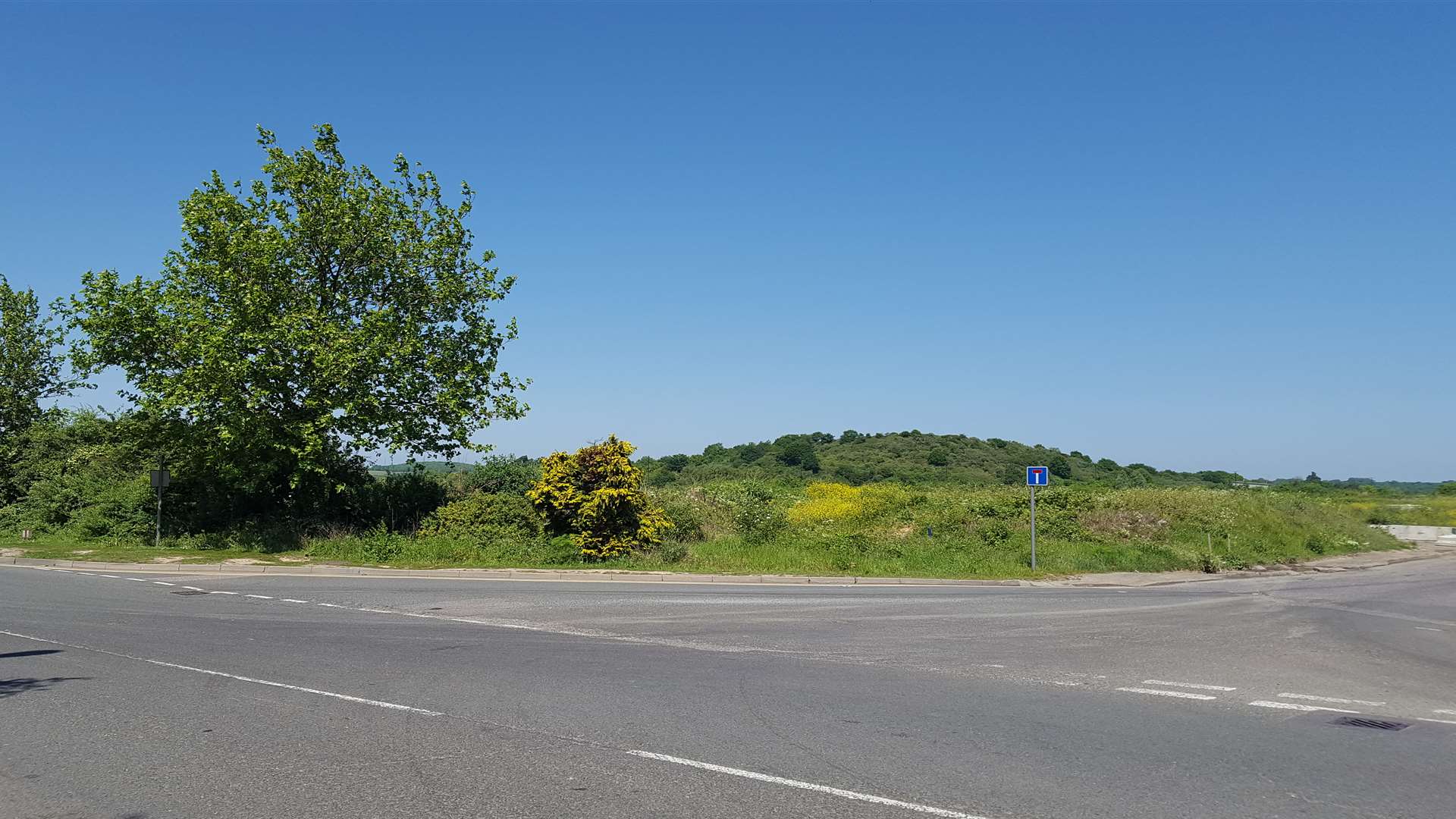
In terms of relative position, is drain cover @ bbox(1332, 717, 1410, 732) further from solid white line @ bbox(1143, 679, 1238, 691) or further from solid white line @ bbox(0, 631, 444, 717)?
solid white line @ bbox(0, 631, 444, 717)

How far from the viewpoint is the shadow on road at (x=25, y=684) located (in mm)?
8383

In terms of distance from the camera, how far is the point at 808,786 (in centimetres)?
580

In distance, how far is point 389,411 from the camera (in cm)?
2470

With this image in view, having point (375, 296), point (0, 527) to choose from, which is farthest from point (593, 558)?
point (0, 527)

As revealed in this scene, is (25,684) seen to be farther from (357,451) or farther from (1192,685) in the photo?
(357,451)

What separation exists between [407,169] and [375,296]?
3.76 m

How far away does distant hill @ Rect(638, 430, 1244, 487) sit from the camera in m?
69.1

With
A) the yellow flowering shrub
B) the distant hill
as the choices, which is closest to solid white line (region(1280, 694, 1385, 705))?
the yellow flowering shrub

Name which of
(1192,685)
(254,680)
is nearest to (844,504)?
(1192,685)

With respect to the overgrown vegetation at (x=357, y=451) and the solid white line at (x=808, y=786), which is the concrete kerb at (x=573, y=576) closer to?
the overgrown vegetation at (x=357, y=451)

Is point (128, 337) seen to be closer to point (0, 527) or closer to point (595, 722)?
point (0, 527)

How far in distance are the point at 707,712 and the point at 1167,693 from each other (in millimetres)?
4563

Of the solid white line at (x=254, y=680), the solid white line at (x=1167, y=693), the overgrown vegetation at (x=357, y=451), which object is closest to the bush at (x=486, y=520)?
the overgrown vegetation at (x=357, y=451)

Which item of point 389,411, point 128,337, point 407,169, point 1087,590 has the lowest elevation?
point 1087,590
